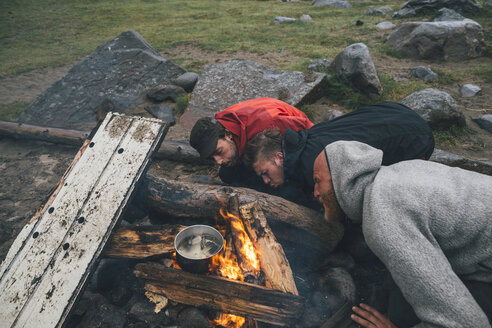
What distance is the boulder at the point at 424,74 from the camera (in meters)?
6.74

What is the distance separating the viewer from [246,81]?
21.0ft

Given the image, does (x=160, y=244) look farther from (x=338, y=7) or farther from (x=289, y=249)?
(x=338, y=7)

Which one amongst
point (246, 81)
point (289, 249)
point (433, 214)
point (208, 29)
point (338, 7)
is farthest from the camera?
point (338, 7)

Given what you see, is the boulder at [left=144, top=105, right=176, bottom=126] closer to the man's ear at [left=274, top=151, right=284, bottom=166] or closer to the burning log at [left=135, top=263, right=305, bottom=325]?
the man's ear at [left=274, top=151, right=284, bottom=166]

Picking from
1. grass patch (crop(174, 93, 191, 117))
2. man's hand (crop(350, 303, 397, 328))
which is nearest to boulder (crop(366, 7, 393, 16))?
grass patch (crop(174, 93, 191, 117))

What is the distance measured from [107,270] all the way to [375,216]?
2411 millimetres

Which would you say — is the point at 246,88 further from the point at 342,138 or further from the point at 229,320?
the point at 229,320

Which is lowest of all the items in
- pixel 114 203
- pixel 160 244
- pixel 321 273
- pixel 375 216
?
pixel 321 273

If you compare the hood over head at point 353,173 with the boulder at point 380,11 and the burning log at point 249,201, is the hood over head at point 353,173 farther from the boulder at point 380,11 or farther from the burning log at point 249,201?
the boulder at point 380,11

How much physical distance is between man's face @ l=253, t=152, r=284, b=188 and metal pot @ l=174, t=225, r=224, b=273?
1.03m

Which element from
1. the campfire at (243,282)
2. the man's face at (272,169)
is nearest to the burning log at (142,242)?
the campfire at (243,282)

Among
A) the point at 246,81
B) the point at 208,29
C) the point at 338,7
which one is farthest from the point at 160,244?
the point at 338,7

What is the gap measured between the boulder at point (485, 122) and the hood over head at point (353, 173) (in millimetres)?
4545

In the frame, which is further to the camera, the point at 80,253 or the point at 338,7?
the point at 338,7
